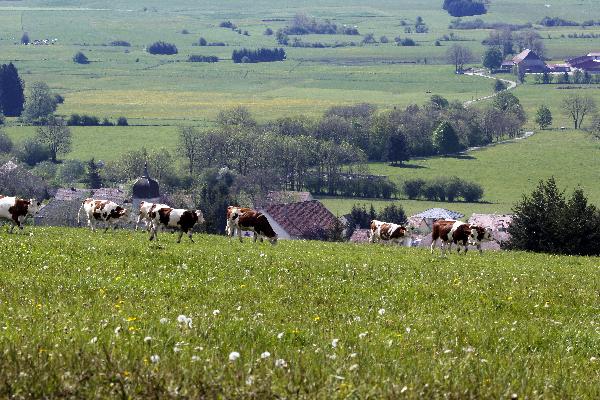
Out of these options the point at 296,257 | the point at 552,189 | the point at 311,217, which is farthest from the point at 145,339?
the point at 311,217

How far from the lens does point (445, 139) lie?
602ft

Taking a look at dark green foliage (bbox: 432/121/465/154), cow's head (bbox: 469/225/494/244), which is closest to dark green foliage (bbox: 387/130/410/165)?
dark green foliage (bbox: 432/121/465/154)

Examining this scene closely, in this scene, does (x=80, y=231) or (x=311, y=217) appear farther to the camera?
(x=311, y=217)

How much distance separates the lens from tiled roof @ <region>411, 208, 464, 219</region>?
390ft

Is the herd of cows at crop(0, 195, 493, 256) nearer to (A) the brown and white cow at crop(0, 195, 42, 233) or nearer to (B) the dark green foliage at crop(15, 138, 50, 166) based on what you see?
(A) the brown and white cow at crop(0, 195, 42, 233)

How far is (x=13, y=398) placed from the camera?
38.0ft

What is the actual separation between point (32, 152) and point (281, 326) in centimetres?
16160

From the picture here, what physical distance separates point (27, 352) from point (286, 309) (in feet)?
21.0

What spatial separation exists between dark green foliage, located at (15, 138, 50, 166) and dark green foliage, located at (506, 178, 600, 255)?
427 feet

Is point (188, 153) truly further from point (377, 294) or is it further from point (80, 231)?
point (377, 294)

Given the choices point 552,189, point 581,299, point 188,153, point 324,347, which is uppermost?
point 324,347

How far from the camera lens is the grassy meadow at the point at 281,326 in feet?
40.7

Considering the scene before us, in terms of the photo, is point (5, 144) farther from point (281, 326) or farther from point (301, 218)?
point (281, 326)

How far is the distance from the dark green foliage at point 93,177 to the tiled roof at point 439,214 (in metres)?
46.2
